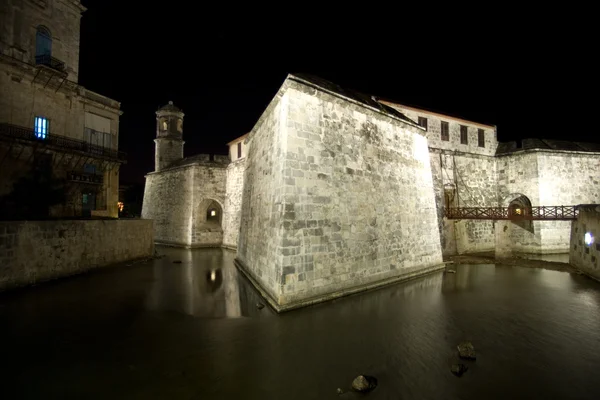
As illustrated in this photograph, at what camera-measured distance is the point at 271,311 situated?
710cm

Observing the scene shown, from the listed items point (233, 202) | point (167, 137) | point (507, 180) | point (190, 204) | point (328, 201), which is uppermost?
point (167, 137)

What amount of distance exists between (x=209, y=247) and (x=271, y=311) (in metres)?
13.9

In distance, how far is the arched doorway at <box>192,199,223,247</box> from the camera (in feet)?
63.2

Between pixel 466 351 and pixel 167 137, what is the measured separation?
78.2 ft

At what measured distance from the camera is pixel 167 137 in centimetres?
2264

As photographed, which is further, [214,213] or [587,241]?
[214,213]

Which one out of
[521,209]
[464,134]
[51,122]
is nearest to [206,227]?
[51,122]

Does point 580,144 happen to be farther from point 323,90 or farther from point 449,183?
point 323,90

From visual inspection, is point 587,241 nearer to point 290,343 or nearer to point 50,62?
point 290,343

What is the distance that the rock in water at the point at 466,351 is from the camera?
497 centimetres

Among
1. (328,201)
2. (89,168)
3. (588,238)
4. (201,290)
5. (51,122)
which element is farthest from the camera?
(89,168)

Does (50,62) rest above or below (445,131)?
above

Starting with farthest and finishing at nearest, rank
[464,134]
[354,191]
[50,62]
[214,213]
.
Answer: [214,213], [464,134], [50,62], [354,191]

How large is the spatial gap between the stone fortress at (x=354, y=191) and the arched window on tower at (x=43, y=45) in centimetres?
898
